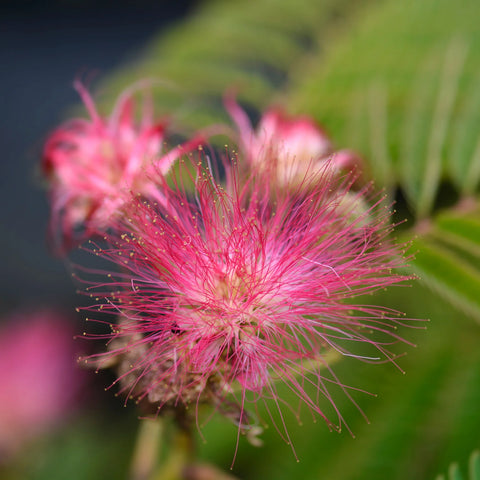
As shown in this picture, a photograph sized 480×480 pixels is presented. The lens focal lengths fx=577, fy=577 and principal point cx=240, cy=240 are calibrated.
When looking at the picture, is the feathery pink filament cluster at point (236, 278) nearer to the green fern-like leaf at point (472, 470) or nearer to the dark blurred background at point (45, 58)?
the green fern-like leaf at point (472, 470)

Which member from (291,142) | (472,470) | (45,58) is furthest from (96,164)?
(45,58)

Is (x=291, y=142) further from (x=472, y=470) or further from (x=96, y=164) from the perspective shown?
(x=472, y=470)

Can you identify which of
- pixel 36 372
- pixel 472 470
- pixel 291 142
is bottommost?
pixel 472 470

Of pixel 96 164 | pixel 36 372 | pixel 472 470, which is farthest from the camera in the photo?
pixel 36 372

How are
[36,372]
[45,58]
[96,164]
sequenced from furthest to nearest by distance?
[45,58], [36,372], [96,164]

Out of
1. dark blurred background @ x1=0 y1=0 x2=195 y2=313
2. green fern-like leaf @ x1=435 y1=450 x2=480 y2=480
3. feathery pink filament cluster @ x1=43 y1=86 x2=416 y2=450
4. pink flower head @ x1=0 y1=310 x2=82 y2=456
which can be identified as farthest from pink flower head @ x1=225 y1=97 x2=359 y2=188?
dark blurred background @ x1=0 y1=0 x2=195 y2=313

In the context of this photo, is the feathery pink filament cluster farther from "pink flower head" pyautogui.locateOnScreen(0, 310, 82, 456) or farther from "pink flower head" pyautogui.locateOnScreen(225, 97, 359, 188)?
"pink flower head" pyautogui.locateOnScreen(0, 310, 82, 456)

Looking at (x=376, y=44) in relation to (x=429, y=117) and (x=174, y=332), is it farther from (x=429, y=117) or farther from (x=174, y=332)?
(x=174, y=332)

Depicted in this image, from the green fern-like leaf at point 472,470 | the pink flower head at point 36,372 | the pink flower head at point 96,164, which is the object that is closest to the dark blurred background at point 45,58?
the pink flower head at point 36,372
